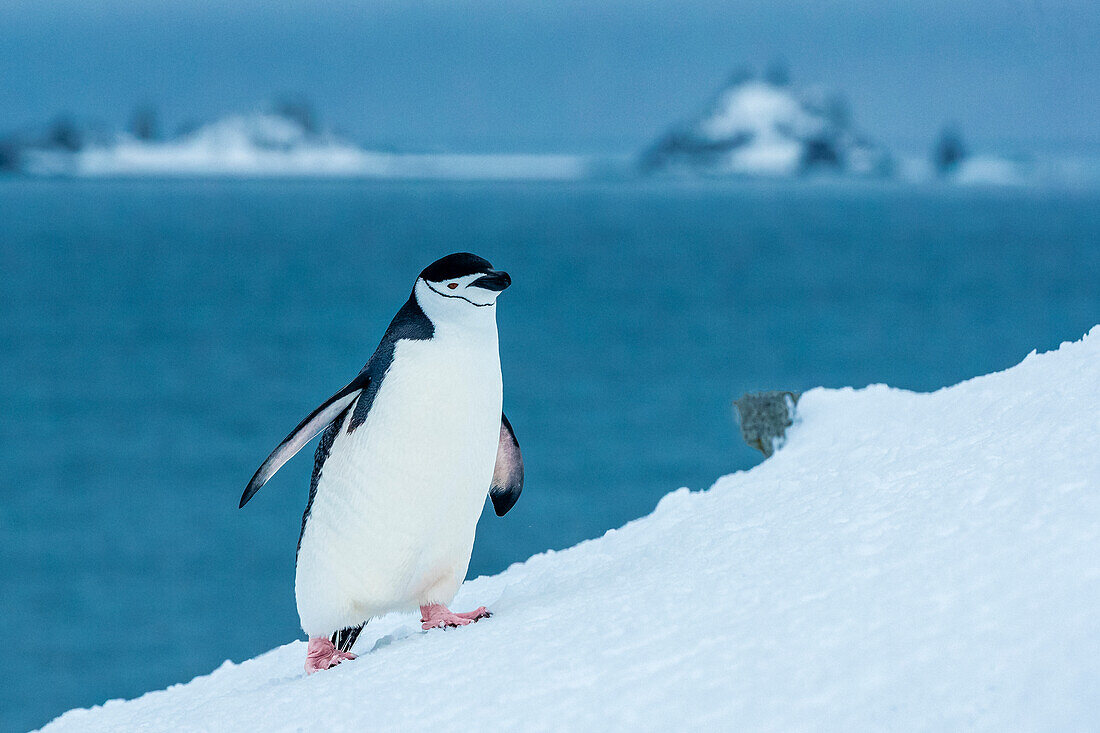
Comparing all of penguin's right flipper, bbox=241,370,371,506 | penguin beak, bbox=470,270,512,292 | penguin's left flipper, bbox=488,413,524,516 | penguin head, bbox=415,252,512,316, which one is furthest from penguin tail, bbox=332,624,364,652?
penguin beak, bbox=470,270,512,292

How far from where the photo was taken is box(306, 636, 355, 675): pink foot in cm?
330

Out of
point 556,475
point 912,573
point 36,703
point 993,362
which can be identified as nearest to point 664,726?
point 912,573

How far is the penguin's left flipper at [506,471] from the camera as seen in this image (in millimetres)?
3846

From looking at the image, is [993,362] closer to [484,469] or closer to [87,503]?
[87,503]

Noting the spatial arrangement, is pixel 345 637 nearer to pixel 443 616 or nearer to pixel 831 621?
pixel 443 616

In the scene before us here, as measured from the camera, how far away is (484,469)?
11.3 feet

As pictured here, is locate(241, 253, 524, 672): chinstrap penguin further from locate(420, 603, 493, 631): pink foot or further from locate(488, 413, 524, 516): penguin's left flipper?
locate(488, 413, 524, 516): penguin's left flipper

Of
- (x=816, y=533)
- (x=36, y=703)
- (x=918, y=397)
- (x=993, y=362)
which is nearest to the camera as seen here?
(x=816, y=533)

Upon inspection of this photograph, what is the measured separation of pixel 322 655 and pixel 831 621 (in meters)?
1.80

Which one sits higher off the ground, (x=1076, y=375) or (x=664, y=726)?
(x=1076, y=375)

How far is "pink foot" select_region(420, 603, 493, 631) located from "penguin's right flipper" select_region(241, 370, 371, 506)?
0.68 metres

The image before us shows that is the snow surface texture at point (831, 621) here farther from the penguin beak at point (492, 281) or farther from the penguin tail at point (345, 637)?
the penguin beak at point (492, 281)

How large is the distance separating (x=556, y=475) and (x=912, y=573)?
17.7 metres

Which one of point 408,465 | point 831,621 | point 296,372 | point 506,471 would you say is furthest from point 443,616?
point 296,372
